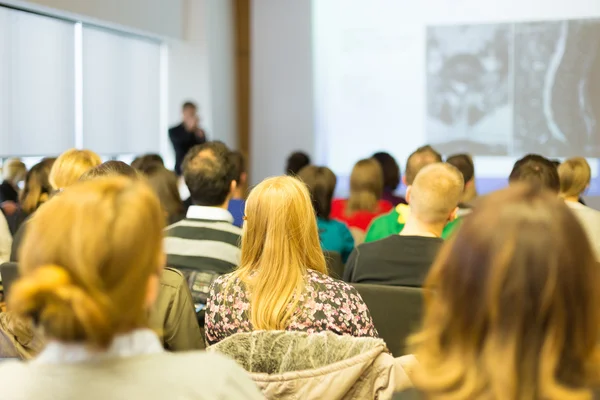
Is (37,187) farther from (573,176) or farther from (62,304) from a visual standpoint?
(62,304)

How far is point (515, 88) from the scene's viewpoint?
8.54 m

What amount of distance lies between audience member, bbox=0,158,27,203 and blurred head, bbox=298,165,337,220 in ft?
7.12

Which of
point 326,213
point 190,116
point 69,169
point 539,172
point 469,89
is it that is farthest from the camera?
point 469,89

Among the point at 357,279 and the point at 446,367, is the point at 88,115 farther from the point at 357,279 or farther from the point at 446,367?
the point at 446,367

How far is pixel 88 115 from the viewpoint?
7.77 m

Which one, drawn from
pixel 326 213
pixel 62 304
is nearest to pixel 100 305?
pixel 62 304

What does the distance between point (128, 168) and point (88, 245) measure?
159 cm

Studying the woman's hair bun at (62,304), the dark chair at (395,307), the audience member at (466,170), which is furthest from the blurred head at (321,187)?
the woman's hair bun at (62,304)

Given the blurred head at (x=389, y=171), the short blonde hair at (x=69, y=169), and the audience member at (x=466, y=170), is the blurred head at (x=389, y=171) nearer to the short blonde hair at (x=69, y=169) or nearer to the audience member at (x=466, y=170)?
the audience member at (x=466, y=170)

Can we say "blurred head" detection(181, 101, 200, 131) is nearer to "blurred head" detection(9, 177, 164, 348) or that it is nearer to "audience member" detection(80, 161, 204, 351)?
"audience member" detection(80, 161, 204, 351)

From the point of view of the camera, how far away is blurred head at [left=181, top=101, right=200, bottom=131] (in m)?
8.20

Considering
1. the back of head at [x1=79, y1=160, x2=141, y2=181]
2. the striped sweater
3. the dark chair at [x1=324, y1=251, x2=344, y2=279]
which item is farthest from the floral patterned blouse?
the dark chair at [x1=324, y1=251, x2=344, y2=279]

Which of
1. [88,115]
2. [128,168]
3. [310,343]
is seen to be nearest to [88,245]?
[310,343]

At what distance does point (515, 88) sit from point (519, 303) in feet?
25.7
